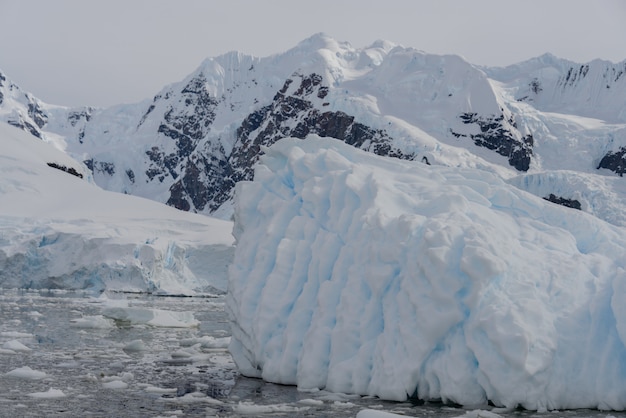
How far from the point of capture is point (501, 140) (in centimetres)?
10025

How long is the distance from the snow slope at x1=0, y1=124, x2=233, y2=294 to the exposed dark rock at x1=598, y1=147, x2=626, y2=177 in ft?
150

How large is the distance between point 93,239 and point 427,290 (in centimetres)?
3618

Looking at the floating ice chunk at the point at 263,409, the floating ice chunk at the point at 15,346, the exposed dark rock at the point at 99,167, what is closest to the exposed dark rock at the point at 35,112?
the exposed dark rock at the point at 99,167

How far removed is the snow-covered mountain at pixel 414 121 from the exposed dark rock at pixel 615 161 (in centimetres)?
12

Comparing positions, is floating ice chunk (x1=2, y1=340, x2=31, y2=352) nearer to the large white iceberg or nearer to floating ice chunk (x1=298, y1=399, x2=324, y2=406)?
the large white iceberg

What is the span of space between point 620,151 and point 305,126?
52096 millimetres

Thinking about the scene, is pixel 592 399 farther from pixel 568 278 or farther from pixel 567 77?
pixel 567 77

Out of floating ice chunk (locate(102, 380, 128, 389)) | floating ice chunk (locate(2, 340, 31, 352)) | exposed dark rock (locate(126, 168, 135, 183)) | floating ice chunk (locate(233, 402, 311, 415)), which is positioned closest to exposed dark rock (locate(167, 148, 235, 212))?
exposed dark rock (locate(126, 168, 135, 183))

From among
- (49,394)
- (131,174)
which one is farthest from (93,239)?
(131,174)

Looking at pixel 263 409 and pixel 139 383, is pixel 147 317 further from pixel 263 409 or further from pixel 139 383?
pixel 263 409

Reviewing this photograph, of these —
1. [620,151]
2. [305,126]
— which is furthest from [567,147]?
[305,126]

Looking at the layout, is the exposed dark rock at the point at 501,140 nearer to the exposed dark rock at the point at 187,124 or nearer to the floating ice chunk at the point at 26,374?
the exposed dark rock at the point at 187,124

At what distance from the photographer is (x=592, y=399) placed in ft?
35.6

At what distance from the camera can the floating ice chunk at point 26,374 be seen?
1277cm
